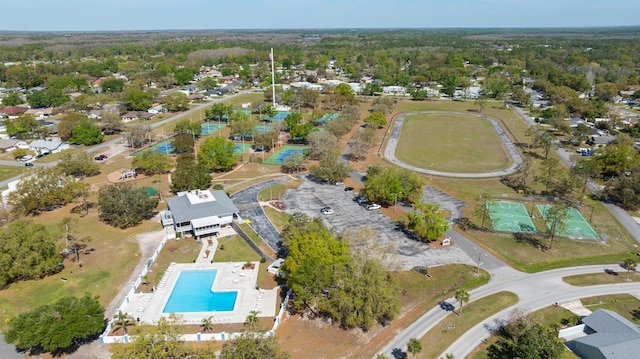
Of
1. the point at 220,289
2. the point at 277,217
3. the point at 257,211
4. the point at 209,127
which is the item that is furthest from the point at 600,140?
the point at 209,127

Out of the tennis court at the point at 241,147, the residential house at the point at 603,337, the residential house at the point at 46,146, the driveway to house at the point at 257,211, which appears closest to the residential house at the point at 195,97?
the residential house at the point at 46,146

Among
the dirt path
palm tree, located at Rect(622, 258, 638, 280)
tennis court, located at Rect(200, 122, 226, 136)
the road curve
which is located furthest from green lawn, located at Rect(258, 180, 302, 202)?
palm tree, located at Rect(622, 258, 638, 280)

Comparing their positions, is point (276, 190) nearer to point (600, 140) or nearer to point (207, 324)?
point (207, 324)

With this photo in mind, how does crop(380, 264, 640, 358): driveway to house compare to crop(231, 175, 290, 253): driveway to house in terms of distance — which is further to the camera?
crop(231, 175, 290, 253): driveway to house

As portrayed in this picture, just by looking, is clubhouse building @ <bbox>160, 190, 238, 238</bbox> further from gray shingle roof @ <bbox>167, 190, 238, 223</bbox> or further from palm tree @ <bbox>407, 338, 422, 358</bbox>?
palm tree @ <bbox>407, 338, 422, 358</bbox>

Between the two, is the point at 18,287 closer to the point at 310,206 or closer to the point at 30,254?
the point at 30,254

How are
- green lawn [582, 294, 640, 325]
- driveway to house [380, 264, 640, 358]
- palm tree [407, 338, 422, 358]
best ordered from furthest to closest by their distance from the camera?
green lawn [582, 294, 640, 325] → driveway to house [380, 264, 640, 358] → palm tree [407, 338, 422, 358]

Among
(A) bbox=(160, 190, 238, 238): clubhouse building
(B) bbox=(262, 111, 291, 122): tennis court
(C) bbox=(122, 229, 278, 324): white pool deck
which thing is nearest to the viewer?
→ (C) bbox=(122, 229, 278, 324): white pool deck

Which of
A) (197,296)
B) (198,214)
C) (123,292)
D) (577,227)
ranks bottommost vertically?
(197,296)
